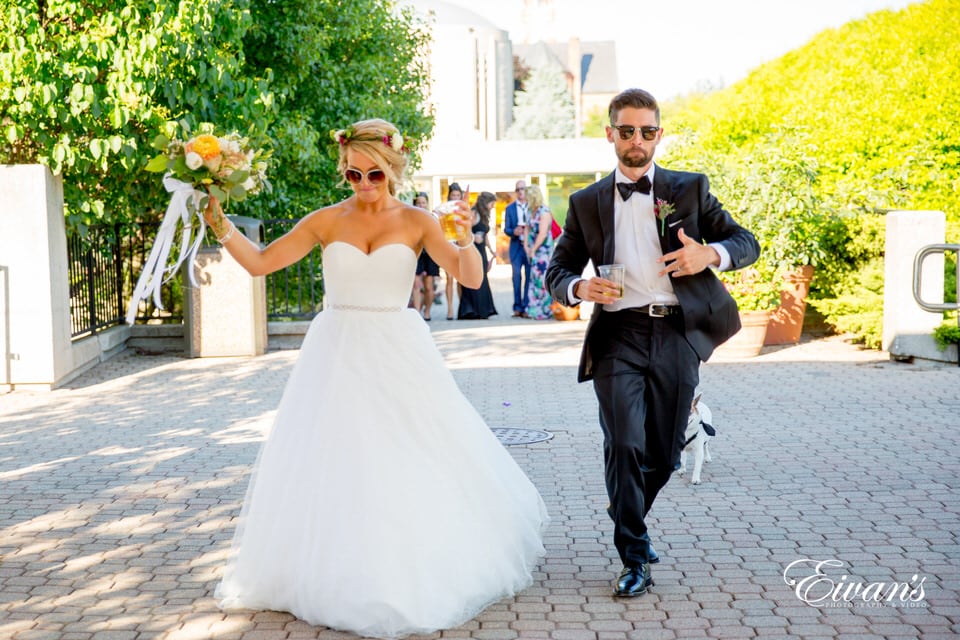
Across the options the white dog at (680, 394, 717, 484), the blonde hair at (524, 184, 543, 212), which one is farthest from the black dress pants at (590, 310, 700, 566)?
the blonde hair at (524, 184, 543, 212)

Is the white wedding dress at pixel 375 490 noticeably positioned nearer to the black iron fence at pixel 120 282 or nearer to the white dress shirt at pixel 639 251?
the white dress shirt at pixel 639 251

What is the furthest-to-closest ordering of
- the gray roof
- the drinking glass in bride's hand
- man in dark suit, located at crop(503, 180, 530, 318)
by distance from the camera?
the gray roof < man in dark suit, located at crop(503, 180, 530, 318) < the drinking glass in bride's hand

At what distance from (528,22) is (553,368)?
134 m

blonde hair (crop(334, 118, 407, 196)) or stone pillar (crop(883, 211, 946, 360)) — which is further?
stone pillar (crop(883, 211, 946, 360))

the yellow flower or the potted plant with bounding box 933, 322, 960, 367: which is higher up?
the yellow flower

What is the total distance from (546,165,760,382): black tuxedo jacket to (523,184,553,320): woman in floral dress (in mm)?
13265

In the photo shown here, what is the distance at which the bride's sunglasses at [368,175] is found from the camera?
5.22m

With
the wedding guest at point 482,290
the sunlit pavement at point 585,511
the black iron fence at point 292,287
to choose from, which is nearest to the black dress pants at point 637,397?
the sunlit pavement at point 585,511

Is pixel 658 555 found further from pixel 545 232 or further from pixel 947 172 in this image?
pixel 947 172

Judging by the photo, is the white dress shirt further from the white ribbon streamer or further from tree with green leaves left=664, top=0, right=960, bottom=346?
tree with green leaves left=664, top=0, right=960, bottom=346

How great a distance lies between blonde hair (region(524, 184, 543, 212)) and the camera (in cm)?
1873

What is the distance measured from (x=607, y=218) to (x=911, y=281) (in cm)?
871

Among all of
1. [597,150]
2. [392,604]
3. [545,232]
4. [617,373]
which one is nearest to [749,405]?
[617,373]

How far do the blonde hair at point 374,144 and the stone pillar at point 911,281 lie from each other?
29.8 feet
